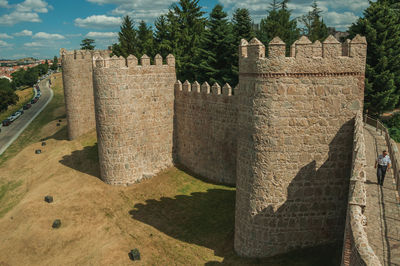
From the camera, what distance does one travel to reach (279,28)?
125 feet

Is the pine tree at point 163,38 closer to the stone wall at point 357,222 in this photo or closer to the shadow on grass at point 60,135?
the shadow on grass at point 60,135

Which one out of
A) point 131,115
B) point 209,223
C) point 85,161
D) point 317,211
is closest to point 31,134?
point 85,161

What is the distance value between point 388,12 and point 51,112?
44.3m

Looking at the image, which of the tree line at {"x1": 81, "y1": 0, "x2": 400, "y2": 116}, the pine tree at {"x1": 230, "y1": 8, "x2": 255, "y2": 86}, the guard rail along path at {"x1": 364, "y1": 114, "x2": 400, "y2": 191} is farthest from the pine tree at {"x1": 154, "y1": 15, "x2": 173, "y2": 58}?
the guard rail along path at {"x1": 364, "y1": 114, "x2": 400, "y2": 191}

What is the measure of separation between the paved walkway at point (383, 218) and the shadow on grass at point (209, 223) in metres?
1.78

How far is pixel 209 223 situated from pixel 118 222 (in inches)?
185

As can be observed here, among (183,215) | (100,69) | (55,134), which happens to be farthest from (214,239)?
(55,134)

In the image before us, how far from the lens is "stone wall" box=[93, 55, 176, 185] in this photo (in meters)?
19.7

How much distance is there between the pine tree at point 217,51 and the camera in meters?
30.6

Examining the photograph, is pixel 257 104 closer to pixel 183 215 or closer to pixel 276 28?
pixel 183 215

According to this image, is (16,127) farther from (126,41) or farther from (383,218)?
(383,218)

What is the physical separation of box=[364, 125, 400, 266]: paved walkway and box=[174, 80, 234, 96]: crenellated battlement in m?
7.91

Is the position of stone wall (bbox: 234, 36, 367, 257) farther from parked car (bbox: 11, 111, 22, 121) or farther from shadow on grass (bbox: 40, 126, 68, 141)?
parked car (bbox: 11, 111, 22, 121)

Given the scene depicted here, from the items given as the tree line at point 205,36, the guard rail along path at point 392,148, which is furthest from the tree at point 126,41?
the guard rail along path at point 392,148
